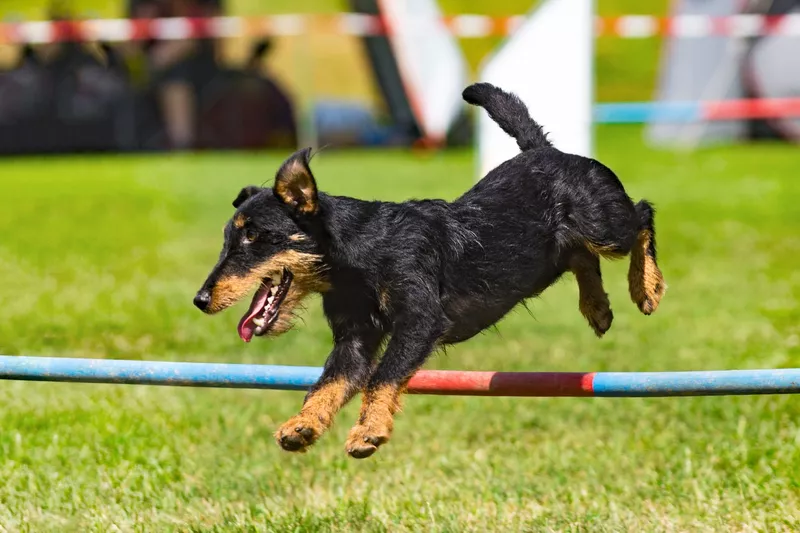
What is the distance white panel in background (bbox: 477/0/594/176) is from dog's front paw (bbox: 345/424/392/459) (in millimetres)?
5784

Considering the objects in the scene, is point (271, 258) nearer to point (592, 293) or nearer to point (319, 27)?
point (592, 293)

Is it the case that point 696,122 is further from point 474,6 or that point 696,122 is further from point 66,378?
point 66,378

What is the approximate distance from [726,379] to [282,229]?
3.89 feet

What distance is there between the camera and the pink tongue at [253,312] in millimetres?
3205

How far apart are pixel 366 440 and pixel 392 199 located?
8.97m

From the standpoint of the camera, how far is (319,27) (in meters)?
18.0

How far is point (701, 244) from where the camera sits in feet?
33.5

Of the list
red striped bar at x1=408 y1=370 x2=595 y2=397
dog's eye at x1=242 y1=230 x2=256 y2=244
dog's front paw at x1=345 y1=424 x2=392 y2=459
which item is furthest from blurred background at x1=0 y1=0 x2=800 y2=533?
dog's front paw at x1=345 y1=424 x2=392 y2=459

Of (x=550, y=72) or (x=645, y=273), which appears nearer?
(x=645, y=273)

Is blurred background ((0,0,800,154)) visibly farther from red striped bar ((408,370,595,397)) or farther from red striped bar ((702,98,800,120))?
red striped bar ((408,370,595,397))

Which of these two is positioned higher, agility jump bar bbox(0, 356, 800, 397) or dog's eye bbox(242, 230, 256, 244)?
dog's eye bbox(242, 230, 256, 244)

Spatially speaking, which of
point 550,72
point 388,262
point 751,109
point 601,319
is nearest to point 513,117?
point 601,319

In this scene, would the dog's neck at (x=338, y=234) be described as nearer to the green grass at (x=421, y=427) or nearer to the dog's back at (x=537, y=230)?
the dog's back at (x=537, y=230)

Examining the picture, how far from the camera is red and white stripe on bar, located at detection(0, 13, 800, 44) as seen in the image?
59.0 ft
